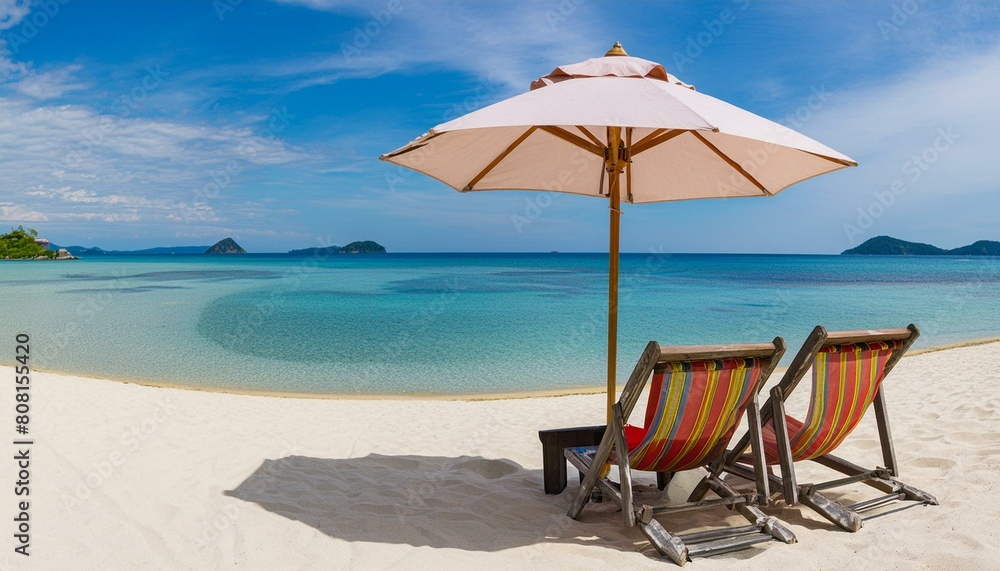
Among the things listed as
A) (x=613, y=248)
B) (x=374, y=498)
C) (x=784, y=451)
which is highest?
(x=613, y=248)

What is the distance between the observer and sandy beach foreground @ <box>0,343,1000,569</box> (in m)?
2.62

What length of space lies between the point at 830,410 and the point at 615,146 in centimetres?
182

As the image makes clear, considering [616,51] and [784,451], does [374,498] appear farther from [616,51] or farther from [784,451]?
[616,51]

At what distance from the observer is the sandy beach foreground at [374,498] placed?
2615mm

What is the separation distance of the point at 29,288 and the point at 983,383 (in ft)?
121

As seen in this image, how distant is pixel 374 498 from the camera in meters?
3.42

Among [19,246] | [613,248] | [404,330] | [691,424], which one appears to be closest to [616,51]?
[613,248]

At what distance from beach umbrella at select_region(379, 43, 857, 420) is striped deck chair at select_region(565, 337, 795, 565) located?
1.63ft

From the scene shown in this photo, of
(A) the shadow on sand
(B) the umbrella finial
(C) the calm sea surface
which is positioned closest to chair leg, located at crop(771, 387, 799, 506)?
(A) the shadow on sand

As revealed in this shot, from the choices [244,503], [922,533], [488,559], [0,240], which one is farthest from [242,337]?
[0,240]

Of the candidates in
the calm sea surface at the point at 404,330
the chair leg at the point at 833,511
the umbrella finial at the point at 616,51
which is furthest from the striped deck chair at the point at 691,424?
the calm sea surface at the point at 404,330

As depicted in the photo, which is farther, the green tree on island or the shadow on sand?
the green tree on island

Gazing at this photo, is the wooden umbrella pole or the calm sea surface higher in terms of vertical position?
the wooden umbrella pole

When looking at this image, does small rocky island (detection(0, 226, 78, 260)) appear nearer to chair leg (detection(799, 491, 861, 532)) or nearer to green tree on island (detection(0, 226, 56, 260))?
green tree on island (detection(0, 226, 56, 260))
